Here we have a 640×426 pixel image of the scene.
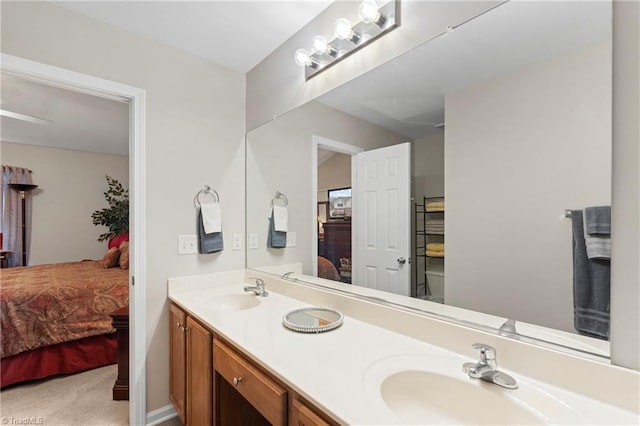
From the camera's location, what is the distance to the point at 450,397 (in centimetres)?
90

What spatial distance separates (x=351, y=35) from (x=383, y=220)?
902 mm

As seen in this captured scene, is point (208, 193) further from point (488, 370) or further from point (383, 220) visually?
point (488, 370)

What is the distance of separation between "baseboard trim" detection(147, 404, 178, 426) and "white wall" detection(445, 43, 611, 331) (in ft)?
6.14

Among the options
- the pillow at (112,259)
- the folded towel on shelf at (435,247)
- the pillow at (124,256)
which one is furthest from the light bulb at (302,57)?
the pillow at (112,259)

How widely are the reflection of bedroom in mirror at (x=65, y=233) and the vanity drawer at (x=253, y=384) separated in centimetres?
107

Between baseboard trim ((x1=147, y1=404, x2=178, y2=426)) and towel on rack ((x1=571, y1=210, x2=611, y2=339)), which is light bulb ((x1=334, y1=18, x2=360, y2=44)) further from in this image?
baseboard trim ((x1=147, y1=404, x2=178, y2=426))

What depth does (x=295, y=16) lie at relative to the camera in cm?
168

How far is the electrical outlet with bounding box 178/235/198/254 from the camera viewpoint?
76.9 inches

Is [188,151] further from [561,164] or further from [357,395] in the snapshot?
[561,164]

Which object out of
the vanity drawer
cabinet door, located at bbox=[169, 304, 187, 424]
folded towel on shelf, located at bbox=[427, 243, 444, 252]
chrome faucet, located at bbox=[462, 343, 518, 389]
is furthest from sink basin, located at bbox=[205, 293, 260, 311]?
chrome faucet, located at bbox=[462, 343, 518, 389]

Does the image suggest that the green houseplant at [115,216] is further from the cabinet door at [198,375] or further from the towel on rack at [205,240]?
the cabinet door at [198,375]

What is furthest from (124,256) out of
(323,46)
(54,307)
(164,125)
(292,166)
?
(323,46)

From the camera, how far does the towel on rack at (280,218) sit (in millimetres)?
2096

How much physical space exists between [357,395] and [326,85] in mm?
1468
